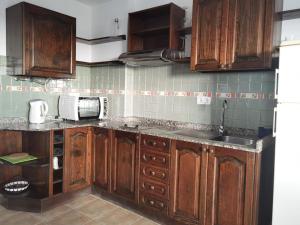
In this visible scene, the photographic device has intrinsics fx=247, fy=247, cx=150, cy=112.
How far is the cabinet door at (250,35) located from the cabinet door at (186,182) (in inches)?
32.0

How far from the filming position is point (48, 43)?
2.75 m

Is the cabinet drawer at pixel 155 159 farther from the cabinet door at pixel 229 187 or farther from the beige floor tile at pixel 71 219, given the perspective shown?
the beige floor tile at pixel 71 219

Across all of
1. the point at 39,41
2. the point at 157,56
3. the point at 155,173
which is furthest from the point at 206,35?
the point at 39,41

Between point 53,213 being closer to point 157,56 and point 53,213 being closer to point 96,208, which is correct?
point 96,208

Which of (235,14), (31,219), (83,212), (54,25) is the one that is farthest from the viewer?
(54,25)

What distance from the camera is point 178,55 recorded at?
2.57m

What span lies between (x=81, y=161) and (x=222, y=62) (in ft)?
6.09

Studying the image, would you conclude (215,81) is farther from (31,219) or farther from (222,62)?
(31,219)

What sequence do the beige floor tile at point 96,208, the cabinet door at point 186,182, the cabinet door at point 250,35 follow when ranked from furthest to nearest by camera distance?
the beige floor tile at point 96,208 → the cabinet door at point 186,182 → the cabinet door at point 250,35

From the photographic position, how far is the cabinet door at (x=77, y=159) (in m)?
2.67

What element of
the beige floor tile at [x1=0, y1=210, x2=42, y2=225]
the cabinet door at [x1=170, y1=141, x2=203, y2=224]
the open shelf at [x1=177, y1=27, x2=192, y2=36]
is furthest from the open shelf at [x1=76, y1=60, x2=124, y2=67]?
the beige floor tile at [x1=0, y1=210, x2=42, y2=225]

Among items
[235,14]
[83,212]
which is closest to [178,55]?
[235,14]

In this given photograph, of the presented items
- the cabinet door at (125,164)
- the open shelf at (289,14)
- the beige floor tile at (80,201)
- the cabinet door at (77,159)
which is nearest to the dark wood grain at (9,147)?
the cabinet door at (77,159)

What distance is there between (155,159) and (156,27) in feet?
4.99
